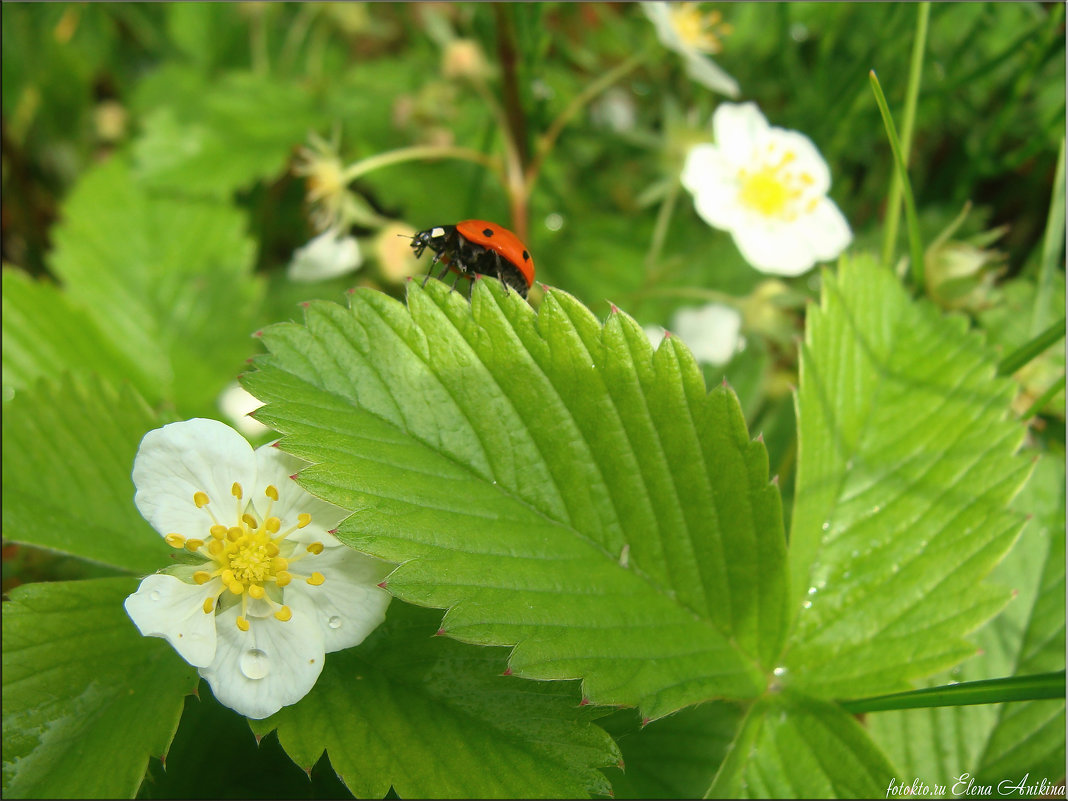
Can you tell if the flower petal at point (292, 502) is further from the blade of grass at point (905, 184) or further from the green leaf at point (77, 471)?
the blade of grass at point (905, 184)

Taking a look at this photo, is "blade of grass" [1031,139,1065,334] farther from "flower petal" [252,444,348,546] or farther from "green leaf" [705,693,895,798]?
"flower petal" [252,444,348,546]

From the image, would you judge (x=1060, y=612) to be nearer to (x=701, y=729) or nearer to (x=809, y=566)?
(x=809, y=566)

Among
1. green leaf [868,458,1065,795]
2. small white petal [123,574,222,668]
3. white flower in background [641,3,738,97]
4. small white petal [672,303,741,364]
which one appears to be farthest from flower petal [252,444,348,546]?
white flower in background [641,3,738,97]

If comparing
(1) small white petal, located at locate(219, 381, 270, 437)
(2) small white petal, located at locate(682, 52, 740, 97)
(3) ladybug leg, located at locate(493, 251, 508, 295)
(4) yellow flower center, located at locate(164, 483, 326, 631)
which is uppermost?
(2) small white petal, located at locate(682, 52, 740, 97)

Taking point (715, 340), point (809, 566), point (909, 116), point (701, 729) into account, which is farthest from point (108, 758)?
point (909, 116)

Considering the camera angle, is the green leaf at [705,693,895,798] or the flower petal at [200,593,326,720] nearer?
the flower petal at [200,593,326,720]

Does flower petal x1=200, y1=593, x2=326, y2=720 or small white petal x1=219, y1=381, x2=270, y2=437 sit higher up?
small white petal x1=219, y1=381, x2=270, y2=437
